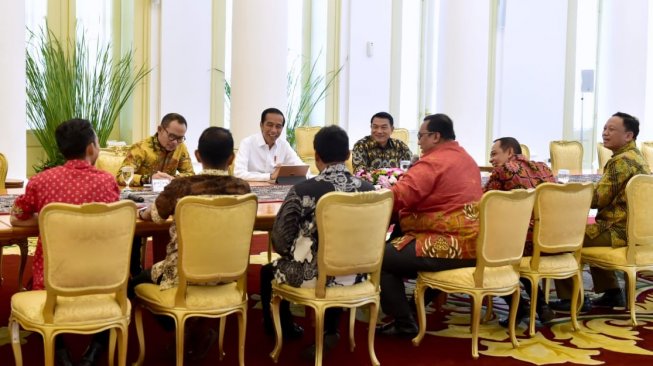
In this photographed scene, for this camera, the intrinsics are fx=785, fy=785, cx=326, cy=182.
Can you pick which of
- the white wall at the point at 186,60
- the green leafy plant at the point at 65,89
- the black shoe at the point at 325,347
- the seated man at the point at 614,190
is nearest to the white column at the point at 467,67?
the white wall at the point at 186,60

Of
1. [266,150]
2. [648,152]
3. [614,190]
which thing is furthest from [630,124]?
[648,152]

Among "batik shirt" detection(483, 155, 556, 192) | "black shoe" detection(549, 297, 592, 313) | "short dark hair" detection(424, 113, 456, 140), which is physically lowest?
"black shoe" detection(549, 297, 592, 313)

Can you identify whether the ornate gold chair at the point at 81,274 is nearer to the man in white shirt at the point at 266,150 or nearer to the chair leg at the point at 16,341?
the chair leg at the point at 16,341

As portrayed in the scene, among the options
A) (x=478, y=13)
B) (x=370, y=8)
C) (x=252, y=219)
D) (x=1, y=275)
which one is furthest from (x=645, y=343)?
(x=370, y=8)

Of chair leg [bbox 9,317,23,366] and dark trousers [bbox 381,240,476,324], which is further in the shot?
dark trousers [bbox 381,240,476,324]

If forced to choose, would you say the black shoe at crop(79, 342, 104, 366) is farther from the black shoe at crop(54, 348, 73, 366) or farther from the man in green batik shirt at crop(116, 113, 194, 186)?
the man in green batik shirt at crop(116, 113, 194, 186)

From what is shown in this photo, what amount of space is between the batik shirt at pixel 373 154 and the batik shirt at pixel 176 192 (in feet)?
9.62

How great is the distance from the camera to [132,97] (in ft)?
35.8

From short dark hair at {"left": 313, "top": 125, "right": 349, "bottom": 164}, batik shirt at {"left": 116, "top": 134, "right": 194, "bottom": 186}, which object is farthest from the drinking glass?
short dark hair at {"left": 313, "top": 125, "right": 349, "bottom": 164}

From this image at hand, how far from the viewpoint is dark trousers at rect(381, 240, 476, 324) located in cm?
452

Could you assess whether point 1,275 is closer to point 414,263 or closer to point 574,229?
point 414,263

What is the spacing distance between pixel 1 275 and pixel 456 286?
3440mm

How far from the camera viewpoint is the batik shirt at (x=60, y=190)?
11.9ft

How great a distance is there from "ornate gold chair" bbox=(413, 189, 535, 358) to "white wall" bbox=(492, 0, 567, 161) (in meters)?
9.21
